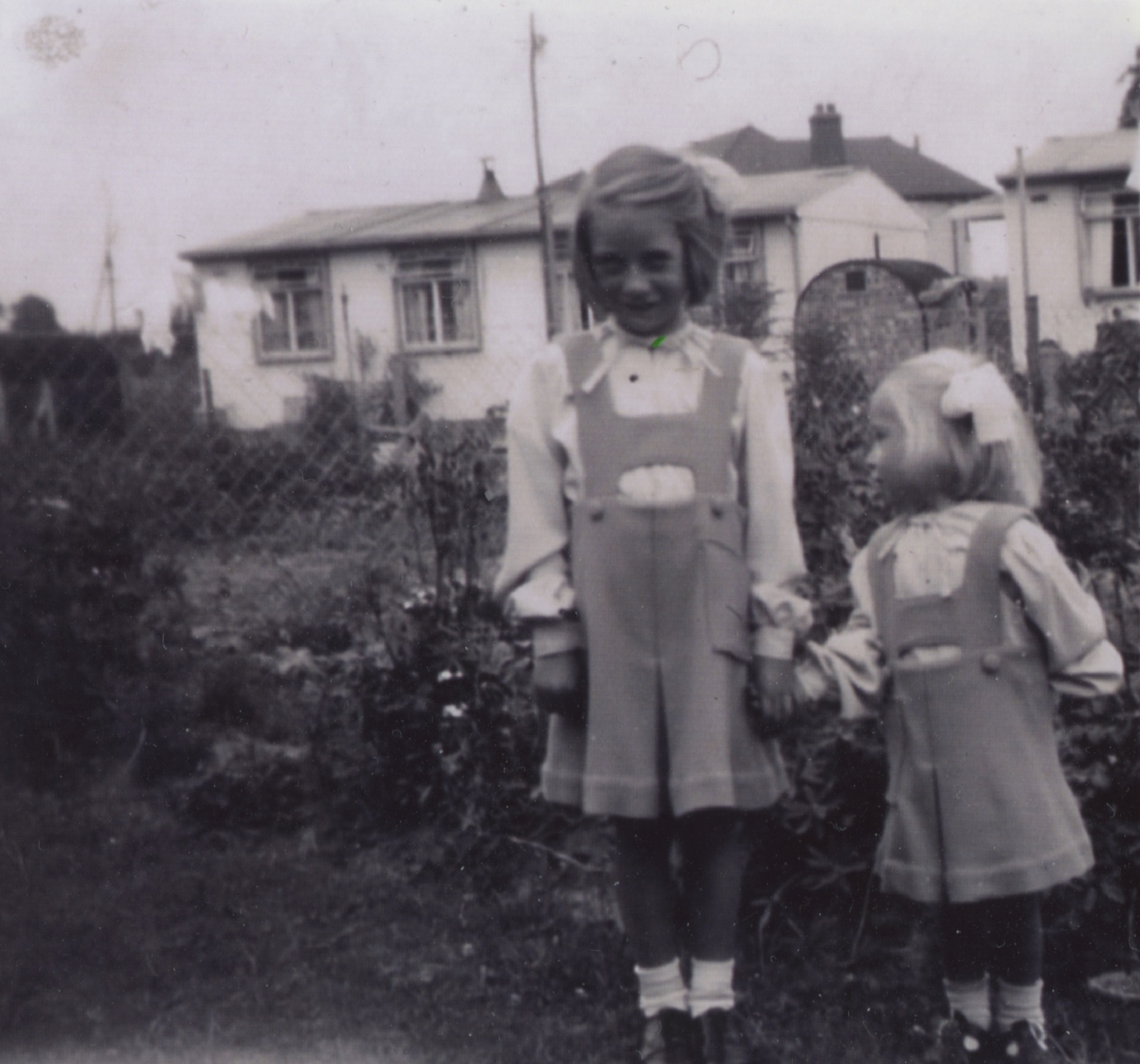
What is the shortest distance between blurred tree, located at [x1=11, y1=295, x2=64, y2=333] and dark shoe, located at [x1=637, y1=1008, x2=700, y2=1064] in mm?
3529

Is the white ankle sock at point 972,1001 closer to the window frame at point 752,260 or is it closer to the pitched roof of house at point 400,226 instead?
the pitched roof of house at point 400,226

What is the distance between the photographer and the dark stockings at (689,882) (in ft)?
8.30

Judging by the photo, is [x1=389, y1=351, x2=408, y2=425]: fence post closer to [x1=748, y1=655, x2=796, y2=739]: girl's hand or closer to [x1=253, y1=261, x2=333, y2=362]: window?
[x1=253, y1=261, x2=333, y2=362]: window

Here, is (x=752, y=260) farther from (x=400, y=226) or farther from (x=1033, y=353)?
(x=1033, y=353)

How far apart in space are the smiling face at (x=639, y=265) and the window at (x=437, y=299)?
18.0ft

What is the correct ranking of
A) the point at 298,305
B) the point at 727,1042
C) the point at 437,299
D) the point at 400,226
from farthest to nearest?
the point at 298,305 → the point at 400,226 → the point at 437,299 → the point at 727,1042

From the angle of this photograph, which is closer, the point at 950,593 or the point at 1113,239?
the point at 950,593

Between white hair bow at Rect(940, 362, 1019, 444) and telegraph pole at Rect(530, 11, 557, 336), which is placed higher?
telegraph pole at Rect(530, 11, 557, 336)

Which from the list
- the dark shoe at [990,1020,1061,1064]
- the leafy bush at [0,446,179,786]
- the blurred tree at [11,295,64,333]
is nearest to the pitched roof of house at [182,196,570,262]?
the blurred tree at [11,295,64,333]

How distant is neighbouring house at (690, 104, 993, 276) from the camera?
696 inches

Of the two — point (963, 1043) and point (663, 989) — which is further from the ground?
point (663, 989)

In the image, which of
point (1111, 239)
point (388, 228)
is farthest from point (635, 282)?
point (1111, 239)

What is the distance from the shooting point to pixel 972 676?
244cm

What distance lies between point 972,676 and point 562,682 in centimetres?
72
